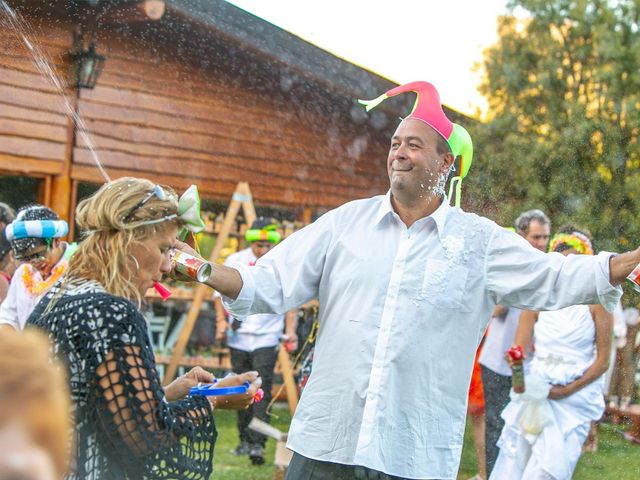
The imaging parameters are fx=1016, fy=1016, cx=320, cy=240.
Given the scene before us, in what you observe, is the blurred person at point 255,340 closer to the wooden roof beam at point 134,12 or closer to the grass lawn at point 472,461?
the grass lawn at point 472,461

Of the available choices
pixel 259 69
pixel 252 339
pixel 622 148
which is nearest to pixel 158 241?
pixel 252 339

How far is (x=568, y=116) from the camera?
19.5 meters

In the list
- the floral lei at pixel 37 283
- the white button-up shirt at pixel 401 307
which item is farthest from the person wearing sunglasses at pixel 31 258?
the white button-up shirt at pixel 401 307

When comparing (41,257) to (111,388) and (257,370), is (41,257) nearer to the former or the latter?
(111,388)

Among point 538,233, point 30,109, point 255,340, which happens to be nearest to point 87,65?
point 30,109

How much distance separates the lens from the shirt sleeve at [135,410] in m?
2.68

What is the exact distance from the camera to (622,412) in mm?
10758

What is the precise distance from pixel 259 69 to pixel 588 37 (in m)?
12.0

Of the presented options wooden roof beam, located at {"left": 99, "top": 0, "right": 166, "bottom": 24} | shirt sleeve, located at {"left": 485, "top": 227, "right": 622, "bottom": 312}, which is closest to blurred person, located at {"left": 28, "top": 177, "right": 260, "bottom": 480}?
shirt sleeve, located at {"left": 485, "top": 227, "right": 622, "bottom": 312}

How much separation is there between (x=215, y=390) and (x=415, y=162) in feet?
3.83

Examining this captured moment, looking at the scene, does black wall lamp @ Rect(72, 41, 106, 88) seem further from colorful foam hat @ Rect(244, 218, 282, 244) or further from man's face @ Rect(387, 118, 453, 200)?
man's face @ Rect(387, 118, 453, 200)

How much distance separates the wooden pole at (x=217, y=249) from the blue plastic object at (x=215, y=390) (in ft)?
24.6

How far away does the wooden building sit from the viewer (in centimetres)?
963

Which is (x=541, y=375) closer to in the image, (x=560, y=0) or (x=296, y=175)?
(x=296, y=175)
